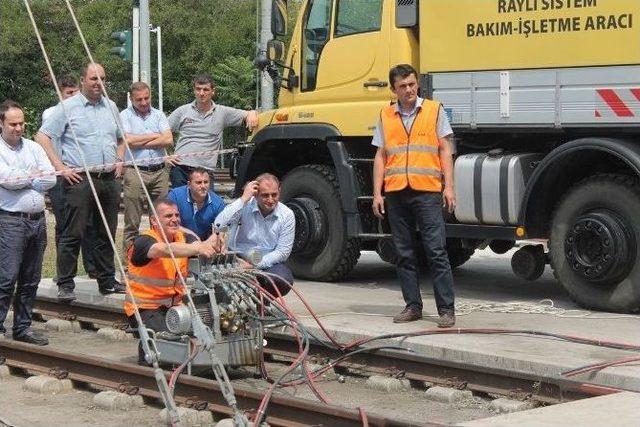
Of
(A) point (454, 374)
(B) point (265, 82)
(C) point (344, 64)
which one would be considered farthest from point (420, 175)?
(B) point (265, 82)

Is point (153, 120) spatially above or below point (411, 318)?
above

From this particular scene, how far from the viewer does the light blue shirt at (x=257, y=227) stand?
9.73 metres

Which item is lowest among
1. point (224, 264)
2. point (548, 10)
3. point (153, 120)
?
point (224, 264)

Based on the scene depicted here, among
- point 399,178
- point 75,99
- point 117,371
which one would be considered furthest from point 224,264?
point 75,99

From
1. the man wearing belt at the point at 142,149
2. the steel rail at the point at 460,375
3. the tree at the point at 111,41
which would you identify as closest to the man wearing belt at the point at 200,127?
the man wearing belt at the point at 142,149

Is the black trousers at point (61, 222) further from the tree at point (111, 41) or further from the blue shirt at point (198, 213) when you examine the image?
the tree at point (111, 41)

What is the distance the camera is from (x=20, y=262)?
9492 mm

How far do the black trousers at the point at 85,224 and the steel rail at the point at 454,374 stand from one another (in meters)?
2.32

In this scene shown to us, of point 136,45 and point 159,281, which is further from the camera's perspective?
point 136,45

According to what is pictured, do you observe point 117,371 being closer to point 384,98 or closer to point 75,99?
point 75,99

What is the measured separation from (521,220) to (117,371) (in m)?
4.00

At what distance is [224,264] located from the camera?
340 inches

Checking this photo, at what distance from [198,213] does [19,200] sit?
4.79ft

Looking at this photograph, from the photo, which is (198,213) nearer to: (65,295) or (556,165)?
(65,295)
